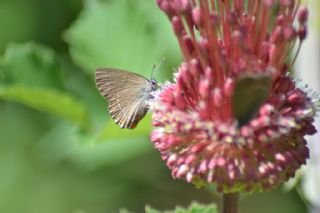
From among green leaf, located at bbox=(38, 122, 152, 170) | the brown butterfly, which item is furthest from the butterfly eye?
green leaf, located at bbox=(38, 122, 152, 170)

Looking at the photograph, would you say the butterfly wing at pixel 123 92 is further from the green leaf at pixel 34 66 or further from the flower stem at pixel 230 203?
the green leaf at pixel 34 66

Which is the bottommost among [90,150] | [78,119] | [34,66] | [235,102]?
[235,102]

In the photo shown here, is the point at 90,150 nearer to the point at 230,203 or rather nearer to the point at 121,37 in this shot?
the point at 121,37

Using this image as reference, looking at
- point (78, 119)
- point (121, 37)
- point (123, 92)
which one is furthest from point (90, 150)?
point (123, 92)

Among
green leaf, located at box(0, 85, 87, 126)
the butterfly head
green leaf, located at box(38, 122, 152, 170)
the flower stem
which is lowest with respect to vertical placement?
the flower stem

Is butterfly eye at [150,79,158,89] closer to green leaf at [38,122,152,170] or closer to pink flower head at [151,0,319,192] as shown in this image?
pink flower head at [151,0,319,192]

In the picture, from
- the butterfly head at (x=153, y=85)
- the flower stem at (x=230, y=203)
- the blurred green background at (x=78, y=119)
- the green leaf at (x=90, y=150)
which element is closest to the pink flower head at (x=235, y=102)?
the flower stem at (x=230, y=203)
